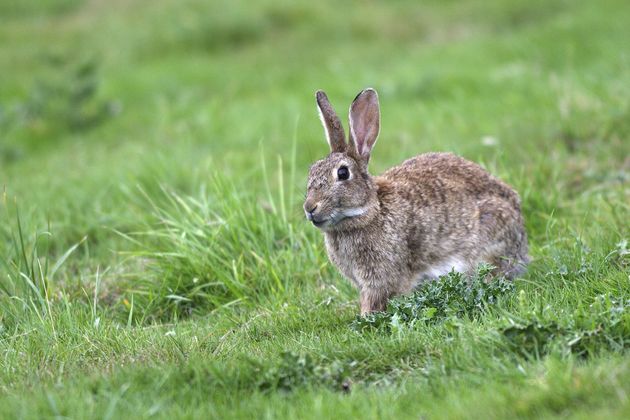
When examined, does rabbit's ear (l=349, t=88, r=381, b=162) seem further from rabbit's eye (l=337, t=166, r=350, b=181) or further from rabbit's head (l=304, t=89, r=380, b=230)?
rabbit's eye (l=337, t=166, r=350, b=181)

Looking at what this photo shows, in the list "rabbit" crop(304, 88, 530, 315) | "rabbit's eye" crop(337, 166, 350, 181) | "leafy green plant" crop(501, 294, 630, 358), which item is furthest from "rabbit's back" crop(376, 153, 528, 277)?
"leafy green plant" crop(501, 294, 630, 358)

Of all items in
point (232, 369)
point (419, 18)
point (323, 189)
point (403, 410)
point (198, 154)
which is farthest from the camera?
point (419, 18)

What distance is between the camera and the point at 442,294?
5.18 meters

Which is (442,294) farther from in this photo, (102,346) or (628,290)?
(102,346)

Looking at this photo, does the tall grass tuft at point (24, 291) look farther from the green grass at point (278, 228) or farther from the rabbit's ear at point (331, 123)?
the rabbit's ear at point (331, 123)

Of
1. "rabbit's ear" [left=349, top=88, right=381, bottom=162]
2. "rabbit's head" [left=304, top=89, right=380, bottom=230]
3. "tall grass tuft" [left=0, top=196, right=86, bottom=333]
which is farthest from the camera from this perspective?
"rabbit's ear" [left=349, top=88, right=381, bottom=162]

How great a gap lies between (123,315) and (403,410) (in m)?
2.69

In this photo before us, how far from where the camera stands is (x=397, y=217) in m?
5.79

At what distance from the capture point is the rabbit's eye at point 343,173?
18.4 ft

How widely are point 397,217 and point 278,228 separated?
1294 millimetres

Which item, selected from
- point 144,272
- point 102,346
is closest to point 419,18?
point 144,272

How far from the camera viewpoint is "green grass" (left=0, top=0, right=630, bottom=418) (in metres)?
4.23

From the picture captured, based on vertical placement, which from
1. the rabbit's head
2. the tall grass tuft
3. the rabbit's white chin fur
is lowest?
the tall grass tuft

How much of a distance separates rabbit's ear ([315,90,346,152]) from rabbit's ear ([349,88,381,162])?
0.24 ft
